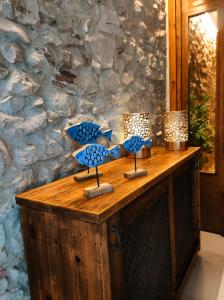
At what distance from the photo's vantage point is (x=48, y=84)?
1.32 m

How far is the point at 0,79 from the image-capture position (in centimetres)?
110

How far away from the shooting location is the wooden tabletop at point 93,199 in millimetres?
936

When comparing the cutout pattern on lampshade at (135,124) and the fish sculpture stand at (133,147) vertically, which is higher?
the cutout pattern on lampshade at (135,124)

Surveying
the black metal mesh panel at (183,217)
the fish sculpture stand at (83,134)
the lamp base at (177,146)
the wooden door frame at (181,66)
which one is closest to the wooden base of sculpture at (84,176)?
the fish sculpture stand at (83,134)

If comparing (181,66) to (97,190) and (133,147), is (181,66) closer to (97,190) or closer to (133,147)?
(133,147)

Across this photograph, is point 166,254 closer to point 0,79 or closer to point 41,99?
point 41,99

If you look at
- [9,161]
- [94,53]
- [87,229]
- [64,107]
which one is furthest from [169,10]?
[87,229]

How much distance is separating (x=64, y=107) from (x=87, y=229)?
28.4 inches

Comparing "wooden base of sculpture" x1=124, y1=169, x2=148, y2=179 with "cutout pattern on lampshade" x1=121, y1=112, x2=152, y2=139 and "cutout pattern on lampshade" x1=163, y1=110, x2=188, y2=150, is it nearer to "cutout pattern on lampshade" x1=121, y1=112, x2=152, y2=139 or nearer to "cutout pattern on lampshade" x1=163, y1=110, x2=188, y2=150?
"cutout pattern on lampshade" x1=121, y1=112, x2=152, y2=139

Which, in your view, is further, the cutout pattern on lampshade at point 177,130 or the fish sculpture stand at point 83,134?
the cutout pattern on lampshade at point 177,130

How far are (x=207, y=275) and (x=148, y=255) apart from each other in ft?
3.37

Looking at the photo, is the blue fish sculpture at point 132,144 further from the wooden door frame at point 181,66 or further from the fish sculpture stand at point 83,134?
the wooden door frame at point 181,66

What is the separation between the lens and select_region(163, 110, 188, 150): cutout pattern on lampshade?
2.01 m

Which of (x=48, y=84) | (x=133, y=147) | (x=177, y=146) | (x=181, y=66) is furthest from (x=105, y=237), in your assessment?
(x=181, y=66)
